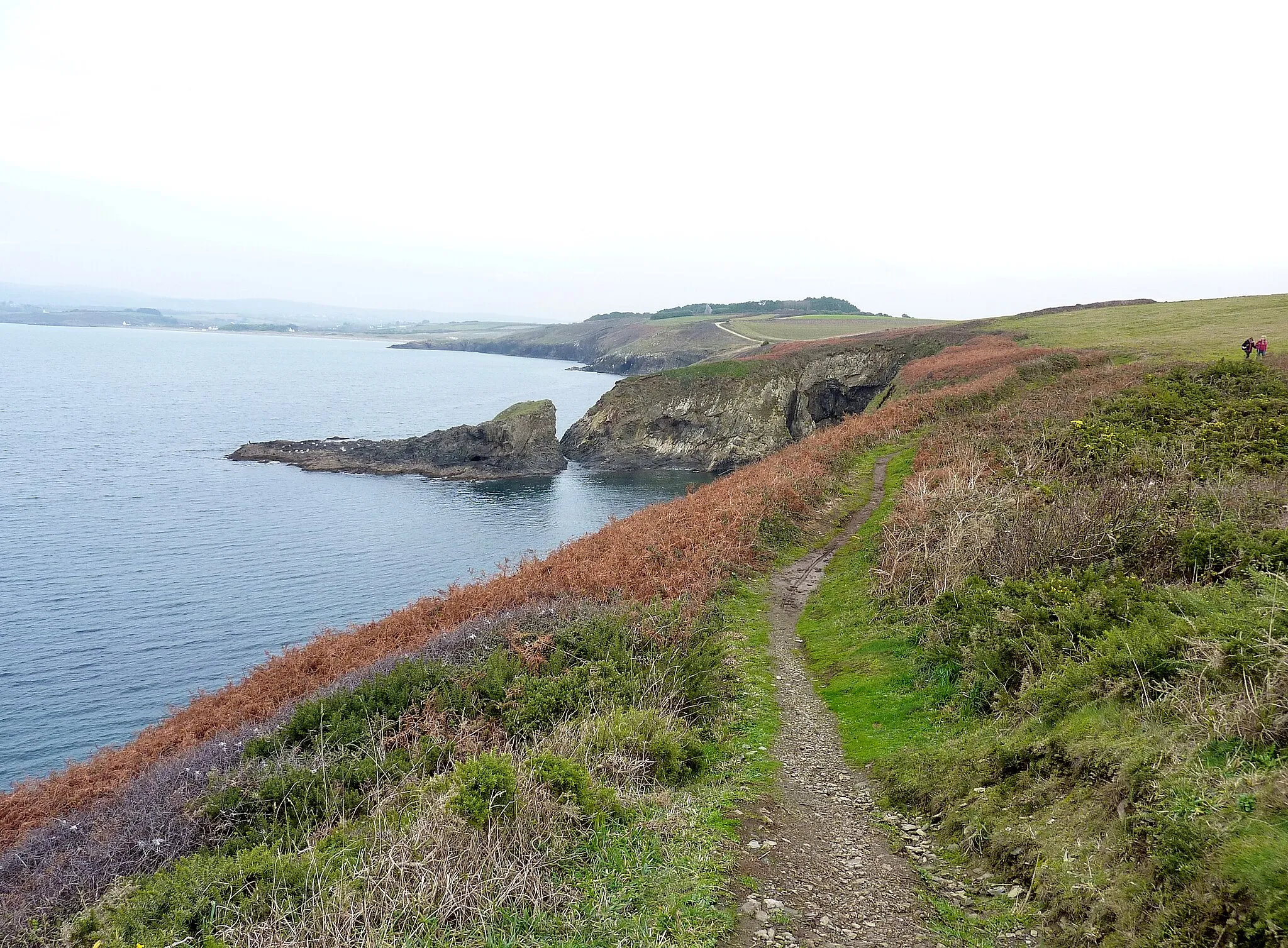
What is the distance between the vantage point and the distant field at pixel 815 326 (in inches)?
4779

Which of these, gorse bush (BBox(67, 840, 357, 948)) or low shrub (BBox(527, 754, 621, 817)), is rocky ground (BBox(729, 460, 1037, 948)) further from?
gorse bush (BBox(67, 840, 357, 948))

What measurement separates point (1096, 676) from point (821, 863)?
3.73 metres

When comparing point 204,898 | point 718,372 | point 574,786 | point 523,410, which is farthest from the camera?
point 718,372

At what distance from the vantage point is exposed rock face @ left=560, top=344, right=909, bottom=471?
230 feet

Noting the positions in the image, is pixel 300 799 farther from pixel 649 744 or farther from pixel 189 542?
pixel 189 542

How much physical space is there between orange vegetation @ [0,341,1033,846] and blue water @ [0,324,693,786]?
6.31m

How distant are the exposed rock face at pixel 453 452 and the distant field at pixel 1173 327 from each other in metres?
45.2

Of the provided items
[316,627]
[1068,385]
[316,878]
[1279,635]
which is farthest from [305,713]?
[1068,385]

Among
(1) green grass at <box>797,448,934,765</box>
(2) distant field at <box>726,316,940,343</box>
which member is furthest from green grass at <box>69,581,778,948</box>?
(2) distant field at <box>726,316,940,343</box>

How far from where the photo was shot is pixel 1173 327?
154 feet

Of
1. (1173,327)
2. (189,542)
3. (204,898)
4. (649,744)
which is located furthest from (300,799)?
(1173,327)

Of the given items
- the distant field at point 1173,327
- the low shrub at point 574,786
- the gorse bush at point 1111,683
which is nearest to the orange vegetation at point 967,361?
the distant field at point 1173,327

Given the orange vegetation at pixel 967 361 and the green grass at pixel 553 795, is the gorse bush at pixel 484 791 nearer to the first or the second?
the green grass at pixel 553 795

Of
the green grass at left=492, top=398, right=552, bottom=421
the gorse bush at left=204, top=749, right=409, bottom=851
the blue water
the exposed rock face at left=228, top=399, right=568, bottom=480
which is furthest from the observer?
the green grass at left=492, top=398, right=552, bottom=421
